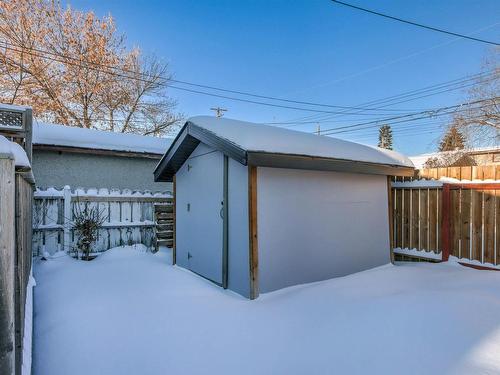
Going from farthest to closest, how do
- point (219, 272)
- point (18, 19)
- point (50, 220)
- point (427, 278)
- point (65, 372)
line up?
point (18, 19)
point (50, 220)
point (219, 272)
point (427, 278)
point (65, 372)

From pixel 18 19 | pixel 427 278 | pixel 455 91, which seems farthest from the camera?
pixel 455 91

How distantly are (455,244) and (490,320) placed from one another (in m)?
2.53

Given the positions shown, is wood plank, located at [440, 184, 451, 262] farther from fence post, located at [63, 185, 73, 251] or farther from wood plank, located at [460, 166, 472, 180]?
fence post, located at [63, 185, 73, 251]

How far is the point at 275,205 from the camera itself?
4.04 metres

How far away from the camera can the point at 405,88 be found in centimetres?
1806

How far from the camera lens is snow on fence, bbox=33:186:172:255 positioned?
595 cm

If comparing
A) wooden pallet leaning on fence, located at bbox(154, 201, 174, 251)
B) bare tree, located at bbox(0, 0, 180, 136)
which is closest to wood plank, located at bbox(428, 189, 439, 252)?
wooden pallet leaning on fence, located at bbox(154, 201, 174, 251)

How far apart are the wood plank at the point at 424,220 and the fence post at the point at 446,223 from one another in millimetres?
295

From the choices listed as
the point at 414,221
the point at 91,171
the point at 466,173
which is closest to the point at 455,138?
the point at 414,221

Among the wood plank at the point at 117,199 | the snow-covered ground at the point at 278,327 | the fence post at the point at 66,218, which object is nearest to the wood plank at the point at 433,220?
the snow-covered ground at the point at 278,327

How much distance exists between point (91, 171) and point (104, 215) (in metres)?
1.93

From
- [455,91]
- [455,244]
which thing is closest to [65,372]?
[455,244]

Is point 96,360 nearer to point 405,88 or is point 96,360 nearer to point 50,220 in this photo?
point 50,220

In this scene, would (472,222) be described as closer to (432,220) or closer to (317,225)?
(432,220)
